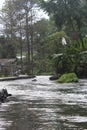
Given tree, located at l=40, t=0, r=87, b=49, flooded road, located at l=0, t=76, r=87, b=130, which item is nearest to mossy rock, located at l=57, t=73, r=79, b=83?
flooded road, located at l=0, t=76, r=87, b=130

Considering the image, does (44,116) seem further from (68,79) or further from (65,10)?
(65,10)

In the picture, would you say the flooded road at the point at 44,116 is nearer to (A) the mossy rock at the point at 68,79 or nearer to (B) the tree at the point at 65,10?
(A) the mossy rock at the point at 68,79

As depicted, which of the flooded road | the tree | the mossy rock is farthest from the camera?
the tree

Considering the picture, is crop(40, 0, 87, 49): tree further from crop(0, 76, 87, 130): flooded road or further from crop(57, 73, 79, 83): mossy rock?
crop(0, 76, 87, 130): flooded road

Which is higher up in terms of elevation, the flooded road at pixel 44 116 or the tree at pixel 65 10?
the tree at pixel 65 10

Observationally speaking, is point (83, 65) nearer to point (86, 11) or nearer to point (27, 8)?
point (86, 11)

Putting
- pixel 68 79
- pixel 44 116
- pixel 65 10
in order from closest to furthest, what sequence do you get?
1. pixel 44 116
2. pixel 68 79
3. pixel 65 10

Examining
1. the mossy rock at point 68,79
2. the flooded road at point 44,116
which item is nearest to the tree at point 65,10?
the mossy rock at point 68,79

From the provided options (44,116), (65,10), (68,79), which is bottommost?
(44,116)

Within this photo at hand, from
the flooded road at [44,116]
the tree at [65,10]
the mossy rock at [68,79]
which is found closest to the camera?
the flooded road at [44,116]

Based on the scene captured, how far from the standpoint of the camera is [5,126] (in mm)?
10758

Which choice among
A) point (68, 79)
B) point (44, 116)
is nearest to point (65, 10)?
point (68, 79)

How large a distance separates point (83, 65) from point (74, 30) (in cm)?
2340

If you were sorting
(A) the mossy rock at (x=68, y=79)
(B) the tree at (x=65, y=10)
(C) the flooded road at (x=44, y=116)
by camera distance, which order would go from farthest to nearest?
(B) the tree at (x=65, y=10) < (A) the mossy rock at (x=68, y=79) < (C) the flooded road at (x=44, y=116)
